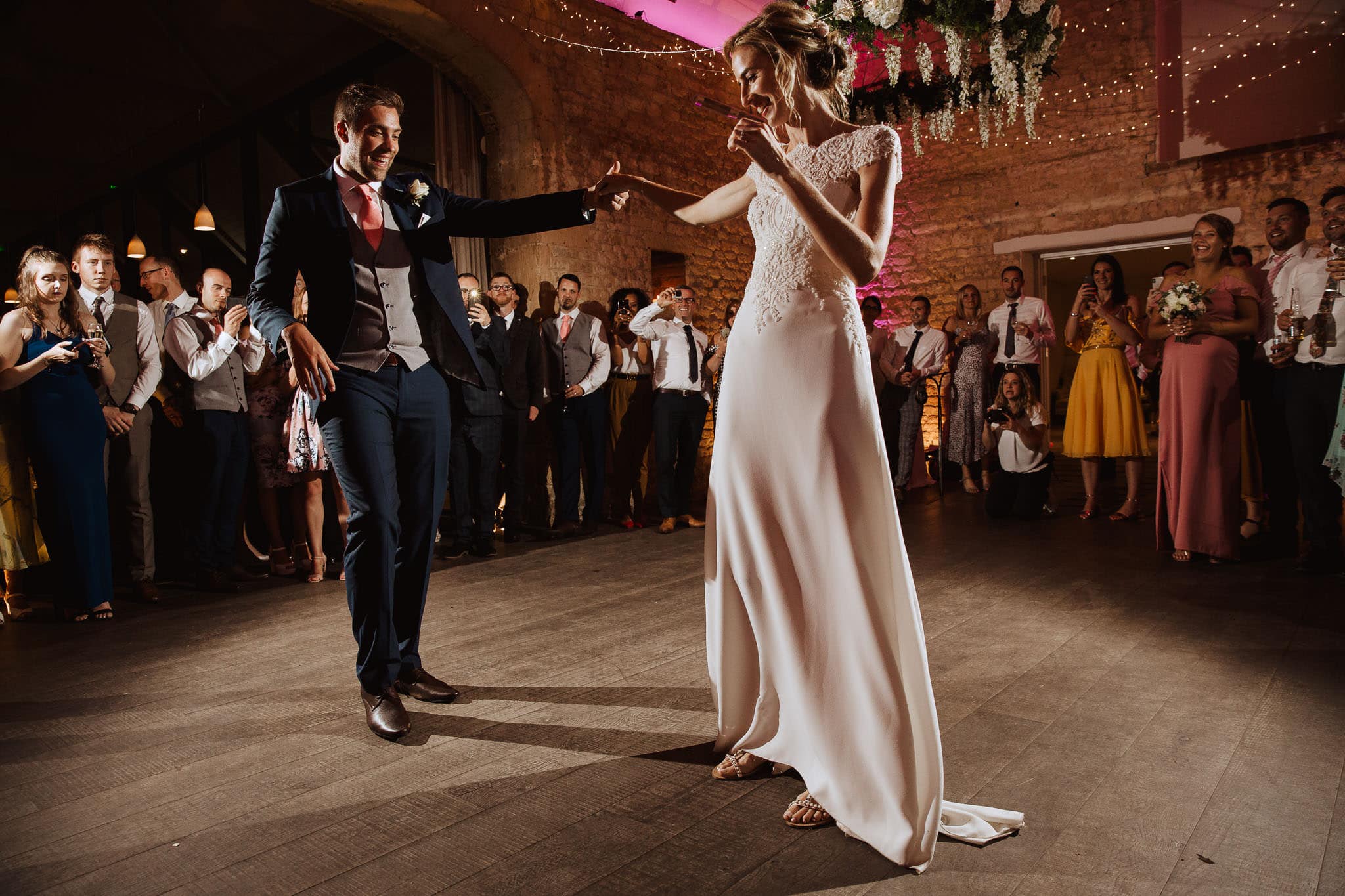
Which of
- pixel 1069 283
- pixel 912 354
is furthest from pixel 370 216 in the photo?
pixel 1069 283

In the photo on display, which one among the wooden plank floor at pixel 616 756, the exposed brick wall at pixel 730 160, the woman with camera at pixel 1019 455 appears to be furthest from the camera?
the exposed brick wall at pixel 730 160

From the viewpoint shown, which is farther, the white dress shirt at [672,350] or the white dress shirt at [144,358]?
the white dress shirt at [672,350]

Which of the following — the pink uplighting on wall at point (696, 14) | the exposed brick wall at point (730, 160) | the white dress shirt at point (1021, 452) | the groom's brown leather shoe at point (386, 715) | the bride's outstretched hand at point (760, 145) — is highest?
the pink uplighting on wall at point (696, 14)

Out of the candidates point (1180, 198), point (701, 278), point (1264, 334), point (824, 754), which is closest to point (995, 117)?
point (1180, 198)

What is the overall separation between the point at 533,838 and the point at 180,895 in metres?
0.63

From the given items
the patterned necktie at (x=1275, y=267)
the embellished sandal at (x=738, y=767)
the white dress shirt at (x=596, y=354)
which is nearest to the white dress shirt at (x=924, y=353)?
the white dress shirt at (x=596, y=354)

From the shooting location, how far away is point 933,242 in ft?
32.6

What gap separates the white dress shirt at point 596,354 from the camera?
6.01 meters

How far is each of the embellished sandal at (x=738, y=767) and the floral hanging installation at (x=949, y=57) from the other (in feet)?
17.2

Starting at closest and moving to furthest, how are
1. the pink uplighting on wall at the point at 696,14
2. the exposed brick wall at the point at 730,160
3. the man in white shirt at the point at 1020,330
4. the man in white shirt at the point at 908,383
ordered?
the man in white shirt at the point at 1020,330 → the exposed brick wall at the point at 730,160 → the man in white shirt at the point at 908,383 → the pink uplighting on wall at the point at 696,14

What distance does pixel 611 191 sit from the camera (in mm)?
2324

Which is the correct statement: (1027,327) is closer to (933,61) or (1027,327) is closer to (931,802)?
(933,61)

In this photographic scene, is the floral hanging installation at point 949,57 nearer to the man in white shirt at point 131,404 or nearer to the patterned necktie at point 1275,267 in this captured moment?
the patterned necktie at point 1275,267

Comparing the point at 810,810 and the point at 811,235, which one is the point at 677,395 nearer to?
the point at 811,235
